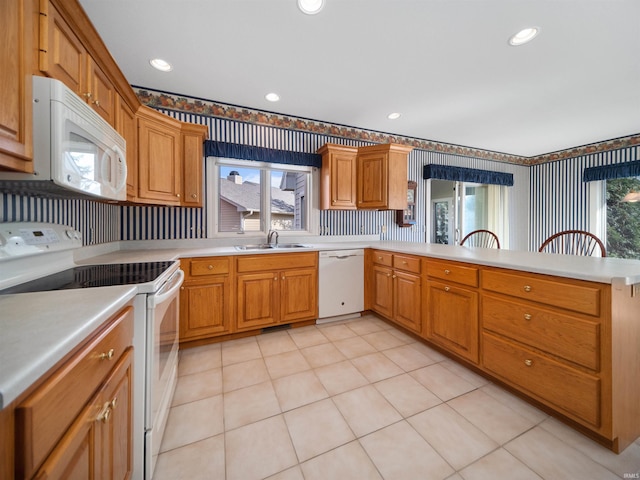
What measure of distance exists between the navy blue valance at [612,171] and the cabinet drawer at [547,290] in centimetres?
417

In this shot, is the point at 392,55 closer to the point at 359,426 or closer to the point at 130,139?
the point at 130,139

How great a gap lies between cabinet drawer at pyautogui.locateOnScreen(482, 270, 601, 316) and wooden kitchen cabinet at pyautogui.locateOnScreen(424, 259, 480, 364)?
15 centimetres

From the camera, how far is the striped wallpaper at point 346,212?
5.98 feet

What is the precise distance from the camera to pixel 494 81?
2.46 m

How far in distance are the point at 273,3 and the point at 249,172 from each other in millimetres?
1769

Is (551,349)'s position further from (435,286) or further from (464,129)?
(464,129)

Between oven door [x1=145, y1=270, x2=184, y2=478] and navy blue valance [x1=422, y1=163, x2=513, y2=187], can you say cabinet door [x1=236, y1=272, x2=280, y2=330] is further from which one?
navy blue valance [x1=422, y1=163, x2=513, y2=187]

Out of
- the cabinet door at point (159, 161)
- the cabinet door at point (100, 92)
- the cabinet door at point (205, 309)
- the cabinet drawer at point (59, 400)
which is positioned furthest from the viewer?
the cabinet door at point (205, 309)

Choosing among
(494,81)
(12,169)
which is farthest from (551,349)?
(12,169)

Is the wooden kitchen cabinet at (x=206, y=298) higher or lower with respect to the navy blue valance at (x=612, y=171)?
lower

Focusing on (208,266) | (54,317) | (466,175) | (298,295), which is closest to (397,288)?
(298,295)

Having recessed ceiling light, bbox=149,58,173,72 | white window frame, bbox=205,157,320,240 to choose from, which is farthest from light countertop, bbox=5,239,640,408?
recessed ceiling light, bbox=149,58,173,72

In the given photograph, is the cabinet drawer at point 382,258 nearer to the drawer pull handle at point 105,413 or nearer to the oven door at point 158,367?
the oven door at point 158,367

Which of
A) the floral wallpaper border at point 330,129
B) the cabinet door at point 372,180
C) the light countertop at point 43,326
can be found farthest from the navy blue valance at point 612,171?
the light countertop at point 43,326
